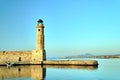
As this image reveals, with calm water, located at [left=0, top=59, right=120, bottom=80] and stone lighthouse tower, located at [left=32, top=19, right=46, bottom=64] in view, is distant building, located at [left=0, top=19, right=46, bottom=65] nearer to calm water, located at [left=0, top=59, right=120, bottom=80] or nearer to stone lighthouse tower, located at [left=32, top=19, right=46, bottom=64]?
stone lighthouse tower, located at [left=32, top=19, right=46, bottom=64]

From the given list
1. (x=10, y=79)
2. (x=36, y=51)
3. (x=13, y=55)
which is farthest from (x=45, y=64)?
(x=10, y=79)

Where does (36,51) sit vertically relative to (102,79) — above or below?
above

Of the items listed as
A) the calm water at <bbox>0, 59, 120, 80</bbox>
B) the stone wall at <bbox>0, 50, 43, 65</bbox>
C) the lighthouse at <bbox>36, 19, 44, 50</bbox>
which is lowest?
the calm water at <bbox>0, 59, 120, 80</bbox>

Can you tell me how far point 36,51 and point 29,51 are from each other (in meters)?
1.64

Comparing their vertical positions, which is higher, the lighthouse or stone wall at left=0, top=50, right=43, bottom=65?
the lighthouse

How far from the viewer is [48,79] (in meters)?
20.8

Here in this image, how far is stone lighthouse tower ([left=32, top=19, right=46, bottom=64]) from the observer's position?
38.8 meters

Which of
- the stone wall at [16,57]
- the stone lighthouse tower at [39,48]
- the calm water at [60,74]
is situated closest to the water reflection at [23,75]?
the calm water at [60,74]

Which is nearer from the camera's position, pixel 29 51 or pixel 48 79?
pixel 48 79

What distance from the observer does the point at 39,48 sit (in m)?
38.8

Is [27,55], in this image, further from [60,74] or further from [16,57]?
[60,74]

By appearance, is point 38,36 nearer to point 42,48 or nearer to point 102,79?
point 42,48

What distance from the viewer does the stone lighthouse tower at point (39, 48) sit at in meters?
38.8

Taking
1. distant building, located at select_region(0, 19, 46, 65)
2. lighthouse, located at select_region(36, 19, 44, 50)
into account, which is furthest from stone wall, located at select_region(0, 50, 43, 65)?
lighthouse, located at select_region(36, 19, 44, 50)
